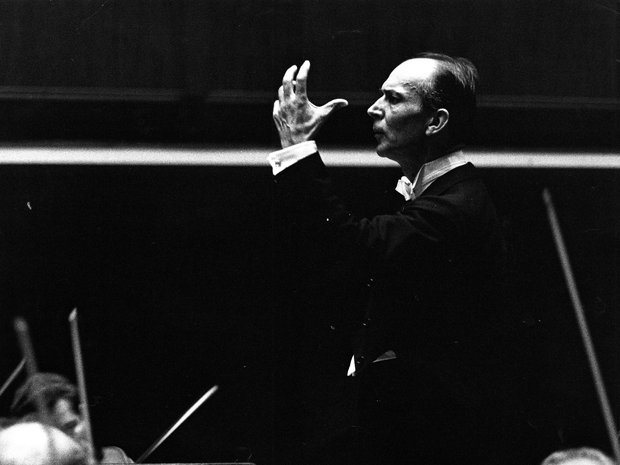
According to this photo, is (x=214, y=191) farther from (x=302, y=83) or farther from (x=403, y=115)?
(x=403, y=115)

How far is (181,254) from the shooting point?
2984mm

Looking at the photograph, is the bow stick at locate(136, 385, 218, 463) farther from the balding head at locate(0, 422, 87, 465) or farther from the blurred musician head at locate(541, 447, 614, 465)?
the blurred musician head at locate(541, 447, 614, 465)

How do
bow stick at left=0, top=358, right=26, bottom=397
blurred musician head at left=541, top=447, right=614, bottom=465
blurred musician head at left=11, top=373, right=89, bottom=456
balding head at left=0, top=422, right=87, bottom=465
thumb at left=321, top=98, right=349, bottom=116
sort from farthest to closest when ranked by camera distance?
bow stick at left=0, top=358, right=26, bottom=397
blurred musician head at left=11, top=373, right=89, bottom=456
thumb at left=321, top=98, right=349, bottom=116
blurred musician head at left=541, top=447, right=614, bottom=465
balding head at left=0, top=422, right=87, bottom=465

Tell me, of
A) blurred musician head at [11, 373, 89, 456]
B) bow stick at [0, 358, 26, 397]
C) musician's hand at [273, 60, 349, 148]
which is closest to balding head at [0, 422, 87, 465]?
blurred musician head at [11, 373, 89, 456]

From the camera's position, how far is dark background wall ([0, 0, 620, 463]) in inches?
116

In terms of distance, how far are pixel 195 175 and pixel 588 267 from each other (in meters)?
1.11

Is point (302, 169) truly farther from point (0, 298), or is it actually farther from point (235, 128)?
point (0, 298)

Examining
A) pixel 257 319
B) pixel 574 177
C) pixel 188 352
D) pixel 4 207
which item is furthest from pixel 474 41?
pixel 4 207

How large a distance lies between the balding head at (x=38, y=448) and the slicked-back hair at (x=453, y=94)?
1.18 meters

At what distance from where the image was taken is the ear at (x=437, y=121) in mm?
2709

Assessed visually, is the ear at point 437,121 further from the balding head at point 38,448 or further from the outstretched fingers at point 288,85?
the balding head at point 38,448

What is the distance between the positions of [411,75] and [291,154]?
1.31 feet

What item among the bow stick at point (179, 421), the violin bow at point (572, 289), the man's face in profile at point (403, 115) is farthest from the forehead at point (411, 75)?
the bow stick at point (179, 421)

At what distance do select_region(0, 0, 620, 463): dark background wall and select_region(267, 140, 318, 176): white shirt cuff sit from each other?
1.29 feet
